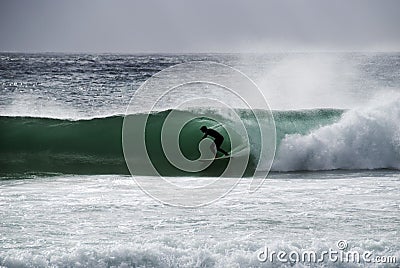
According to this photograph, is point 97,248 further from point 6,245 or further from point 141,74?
point 141,74

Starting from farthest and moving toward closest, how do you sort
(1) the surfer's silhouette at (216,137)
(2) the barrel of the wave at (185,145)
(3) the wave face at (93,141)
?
1. (3) the wave face at (93,141)
2. (1) the surfer's silhouette at (216,137)
3. (2) the barrel of the wave at (185,145)

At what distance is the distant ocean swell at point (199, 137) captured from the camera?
47.7ft

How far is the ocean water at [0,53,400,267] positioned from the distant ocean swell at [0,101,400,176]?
0.11ft

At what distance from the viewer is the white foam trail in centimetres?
1447

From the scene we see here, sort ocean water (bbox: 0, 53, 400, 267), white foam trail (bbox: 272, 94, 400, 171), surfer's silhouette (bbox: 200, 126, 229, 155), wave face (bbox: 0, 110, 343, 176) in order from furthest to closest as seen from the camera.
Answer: wave face (bbox: 0, 110, 343, 176) → white foam trail (bbox: 272, 94, 400, 171) → surfer's silhouette (bbox: 200, 126, 229, 155) → ocean water (bbox: 0, 53, 400, 267)

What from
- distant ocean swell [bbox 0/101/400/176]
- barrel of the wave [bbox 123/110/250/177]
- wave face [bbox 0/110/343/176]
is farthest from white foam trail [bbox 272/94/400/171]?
barrel of the wave [bbox 123/110/250/177]

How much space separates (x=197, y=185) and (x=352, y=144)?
16.7 ft

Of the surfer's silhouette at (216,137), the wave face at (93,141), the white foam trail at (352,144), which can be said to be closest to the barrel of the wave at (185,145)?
the wave face at (93,141)

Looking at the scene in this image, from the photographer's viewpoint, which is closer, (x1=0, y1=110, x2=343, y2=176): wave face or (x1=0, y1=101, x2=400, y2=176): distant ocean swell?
(x1=0, y1=101, x2=400, y2=176): distant ocean swell

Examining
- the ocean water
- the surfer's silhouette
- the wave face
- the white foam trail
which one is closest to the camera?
the ocean water

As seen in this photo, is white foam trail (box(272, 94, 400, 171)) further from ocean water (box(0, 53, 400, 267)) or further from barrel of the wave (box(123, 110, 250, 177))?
barrel of the wave (box(123, 110, 250, 177))

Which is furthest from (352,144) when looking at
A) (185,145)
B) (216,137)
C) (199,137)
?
(185,145)

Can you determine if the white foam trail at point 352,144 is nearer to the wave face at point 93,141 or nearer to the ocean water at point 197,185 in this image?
the ocean water at point 197,185

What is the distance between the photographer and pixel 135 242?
7.46m
